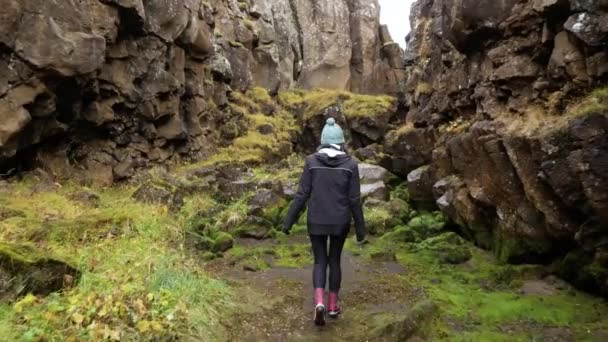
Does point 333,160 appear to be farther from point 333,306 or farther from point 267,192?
point 267,192

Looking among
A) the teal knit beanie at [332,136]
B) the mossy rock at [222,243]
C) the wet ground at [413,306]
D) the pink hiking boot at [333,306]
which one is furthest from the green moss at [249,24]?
the pink hiking boot at [333,306]

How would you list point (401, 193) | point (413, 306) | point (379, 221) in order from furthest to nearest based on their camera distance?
point (401, 193) < point (379, 221) < point (413, 306)

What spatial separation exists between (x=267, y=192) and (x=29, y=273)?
10159mm

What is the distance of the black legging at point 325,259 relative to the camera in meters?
6.86

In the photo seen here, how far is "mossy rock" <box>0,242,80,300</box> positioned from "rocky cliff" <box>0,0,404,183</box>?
6.28 m

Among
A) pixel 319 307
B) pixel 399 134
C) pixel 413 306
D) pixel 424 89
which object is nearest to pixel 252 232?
pixel 413 306

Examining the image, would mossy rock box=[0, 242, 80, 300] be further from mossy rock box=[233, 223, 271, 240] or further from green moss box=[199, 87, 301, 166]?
green moss box=[199, 87, 301, 166]

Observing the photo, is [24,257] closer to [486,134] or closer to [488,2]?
[486,134]

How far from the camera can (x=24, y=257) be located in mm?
6027

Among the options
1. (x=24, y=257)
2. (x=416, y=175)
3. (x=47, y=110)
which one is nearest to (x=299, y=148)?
(x=416, y=175)

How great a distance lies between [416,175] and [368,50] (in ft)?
73.5

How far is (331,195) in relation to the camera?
22.2 feet

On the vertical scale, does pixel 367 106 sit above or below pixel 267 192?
above

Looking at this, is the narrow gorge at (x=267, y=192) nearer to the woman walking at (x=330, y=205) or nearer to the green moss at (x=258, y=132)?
the green moss at (x=258, y=132)
